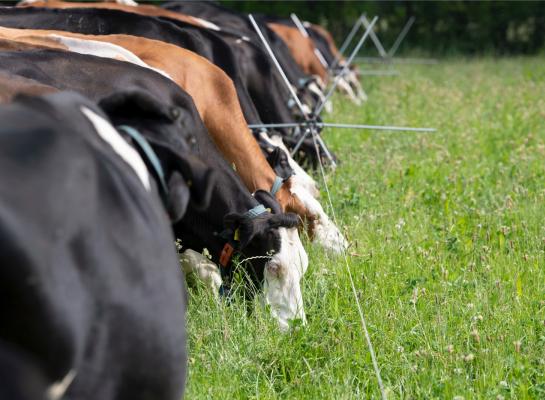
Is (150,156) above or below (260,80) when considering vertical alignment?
above

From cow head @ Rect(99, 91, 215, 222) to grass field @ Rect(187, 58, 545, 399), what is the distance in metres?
0.90

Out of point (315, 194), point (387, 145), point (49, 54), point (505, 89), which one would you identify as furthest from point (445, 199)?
point (505, 89)

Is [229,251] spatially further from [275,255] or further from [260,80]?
[260,80]

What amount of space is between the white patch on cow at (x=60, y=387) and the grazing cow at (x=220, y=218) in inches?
81.7

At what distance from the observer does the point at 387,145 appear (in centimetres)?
884

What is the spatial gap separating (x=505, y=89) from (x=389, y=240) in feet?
28.4

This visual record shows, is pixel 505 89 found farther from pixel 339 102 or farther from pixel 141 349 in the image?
pixel 141 349

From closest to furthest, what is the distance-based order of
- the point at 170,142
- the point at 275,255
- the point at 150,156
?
the point at 150,156, the point at 170,142, the point at 275,255

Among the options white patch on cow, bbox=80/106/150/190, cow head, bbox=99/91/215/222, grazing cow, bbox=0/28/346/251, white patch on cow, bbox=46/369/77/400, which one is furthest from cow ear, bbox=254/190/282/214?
white patch on cow, bbox=46/369/77/400

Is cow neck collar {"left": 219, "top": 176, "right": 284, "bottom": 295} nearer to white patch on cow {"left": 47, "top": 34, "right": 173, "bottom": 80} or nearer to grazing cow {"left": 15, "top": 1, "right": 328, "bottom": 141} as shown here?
white patch on cow {"left": 47, "top": 34, "right": 173, "bottom": 80}

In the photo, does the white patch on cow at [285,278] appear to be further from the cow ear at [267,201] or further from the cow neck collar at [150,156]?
the cow neck collar at [150,156]

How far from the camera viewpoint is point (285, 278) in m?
4.68

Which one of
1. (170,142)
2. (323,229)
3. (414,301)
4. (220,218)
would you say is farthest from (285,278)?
(170,142)

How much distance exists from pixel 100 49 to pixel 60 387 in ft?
12.5
